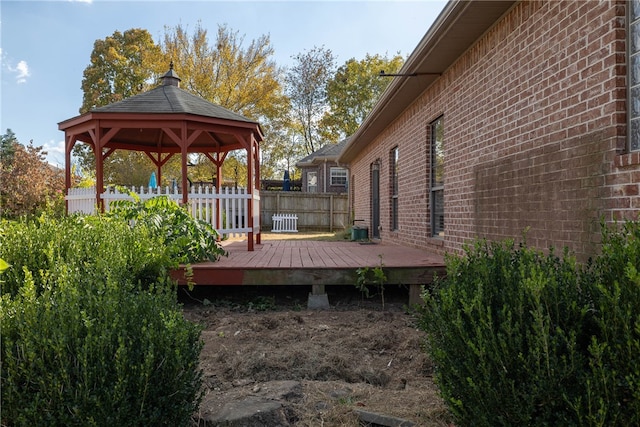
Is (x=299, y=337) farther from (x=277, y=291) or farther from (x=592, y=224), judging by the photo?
(x=592, y=224)

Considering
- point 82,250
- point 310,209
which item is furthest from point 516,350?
point 310,209

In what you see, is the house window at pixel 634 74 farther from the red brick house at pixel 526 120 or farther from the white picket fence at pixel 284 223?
the white picket fence at pixel 284 223

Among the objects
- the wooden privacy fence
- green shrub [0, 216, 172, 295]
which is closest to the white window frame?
the wooden privacy fence

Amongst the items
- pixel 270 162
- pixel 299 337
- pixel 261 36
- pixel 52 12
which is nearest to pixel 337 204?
pixel 261 36

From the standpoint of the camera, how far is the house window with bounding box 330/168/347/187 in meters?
29.2

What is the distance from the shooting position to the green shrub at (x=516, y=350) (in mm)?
1865

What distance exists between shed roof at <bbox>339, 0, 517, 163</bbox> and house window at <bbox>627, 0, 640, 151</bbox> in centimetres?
161

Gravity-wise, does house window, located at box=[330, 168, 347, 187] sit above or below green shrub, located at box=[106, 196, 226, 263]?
above

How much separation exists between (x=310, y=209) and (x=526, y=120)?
754 inches

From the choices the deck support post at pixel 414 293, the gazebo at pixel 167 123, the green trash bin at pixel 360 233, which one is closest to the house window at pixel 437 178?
the deck support post at pixel 414 293

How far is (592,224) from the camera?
340 centimetres

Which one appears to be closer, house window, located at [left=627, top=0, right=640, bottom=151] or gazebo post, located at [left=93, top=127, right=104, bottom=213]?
house window, located at [left=627, top=0, right=640, bottom=151]

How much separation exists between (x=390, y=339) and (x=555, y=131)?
7.40 ft

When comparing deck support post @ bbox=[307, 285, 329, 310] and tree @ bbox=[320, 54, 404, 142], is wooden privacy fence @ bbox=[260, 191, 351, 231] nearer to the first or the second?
tree @ bbox=[320, 54, 404, 142]
